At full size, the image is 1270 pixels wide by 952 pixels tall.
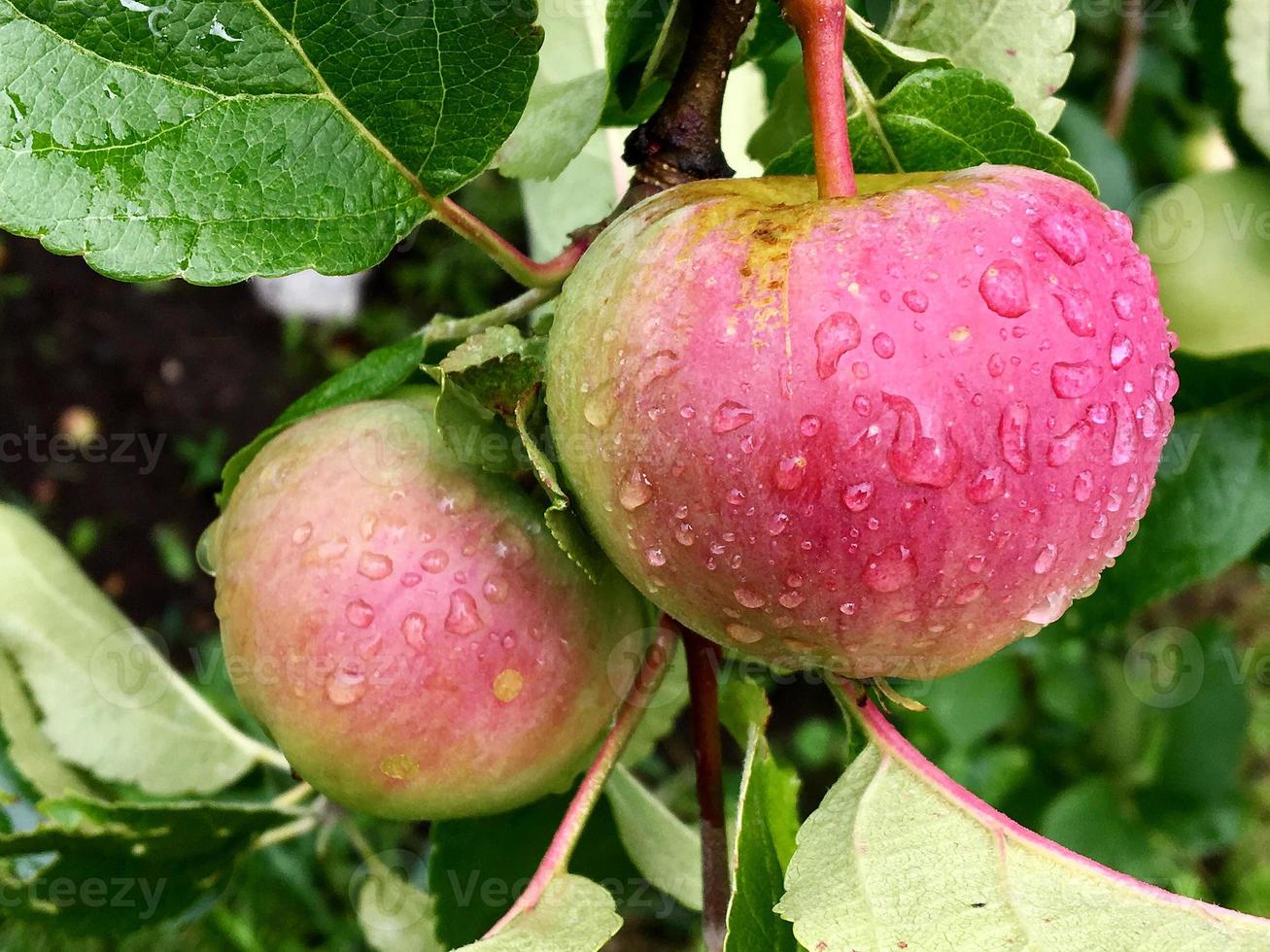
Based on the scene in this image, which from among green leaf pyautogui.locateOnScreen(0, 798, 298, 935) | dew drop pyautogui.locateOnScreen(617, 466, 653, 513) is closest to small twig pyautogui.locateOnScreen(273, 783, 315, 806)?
green leaf pyautogui.locateOnScreen(0, 798, 298, 935)

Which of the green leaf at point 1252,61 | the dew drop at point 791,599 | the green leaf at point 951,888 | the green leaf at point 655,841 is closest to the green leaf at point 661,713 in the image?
the green leaf at point 655,841

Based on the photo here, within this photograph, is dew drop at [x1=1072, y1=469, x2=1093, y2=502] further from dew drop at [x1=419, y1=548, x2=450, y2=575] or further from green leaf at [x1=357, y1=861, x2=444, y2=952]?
green leaf at [x1=357, y1=861, x2=444, y2=952]

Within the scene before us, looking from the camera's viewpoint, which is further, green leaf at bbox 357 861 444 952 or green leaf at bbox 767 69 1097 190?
green leaf at bbox 357 861 444 952

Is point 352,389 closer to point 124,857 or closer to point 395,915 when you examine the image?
point 124,857

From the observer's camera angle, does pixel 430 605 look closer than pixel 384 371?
Yes

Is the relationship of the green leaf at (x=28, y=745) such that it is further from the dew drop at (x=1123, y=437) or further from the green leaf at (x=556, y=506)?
the dew drop at (x=1123, y=437)

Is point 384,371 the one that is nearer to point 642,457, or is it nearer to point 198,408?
point 642,457

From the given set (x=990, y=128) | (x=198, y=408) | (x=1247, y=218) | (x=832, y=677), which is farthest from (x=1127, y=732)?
(x=198, y=408)
